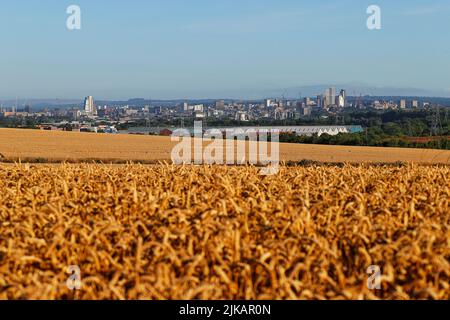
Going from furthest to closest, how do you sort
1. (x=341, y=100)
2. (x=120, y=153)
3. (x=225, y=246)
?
(x=341, y=100) → (x=120, y=153) → (x=225, y=246)

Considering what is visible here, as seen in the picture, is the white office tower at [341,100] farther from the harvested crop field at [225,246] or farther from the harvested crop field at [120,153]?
the harvested crop field at [225,246]

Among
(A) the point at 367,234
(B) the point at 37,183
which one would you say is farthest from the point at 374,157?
(A) the point at 367,234

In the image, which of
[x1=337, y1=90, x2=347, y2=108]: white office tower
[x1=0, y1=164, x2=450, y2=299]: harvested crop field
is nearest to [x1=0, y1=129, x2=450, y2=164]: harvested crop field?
[x1=0, y1=164, x2=450, y2=299]: harvested crop field

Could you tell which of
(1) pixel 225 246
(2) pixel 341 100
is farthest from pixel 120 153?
(2) pixel 341 100

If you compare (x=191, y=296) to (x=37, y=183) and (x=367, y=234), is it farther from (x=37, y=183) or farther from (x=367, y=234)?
(x=37, y=183)

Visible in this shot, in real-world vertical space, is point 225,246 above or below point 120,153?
above

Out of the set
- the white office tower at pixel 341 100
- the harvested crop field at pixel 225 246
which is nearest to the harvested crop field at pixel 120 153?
the harvested crop field at pixel 225 246

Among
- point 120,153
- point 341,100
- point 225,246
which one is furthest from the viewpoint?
point 341,100

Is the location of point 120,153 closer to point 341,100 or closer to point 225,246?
point 225,246

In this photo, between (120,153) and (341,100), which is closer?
(120,153)
